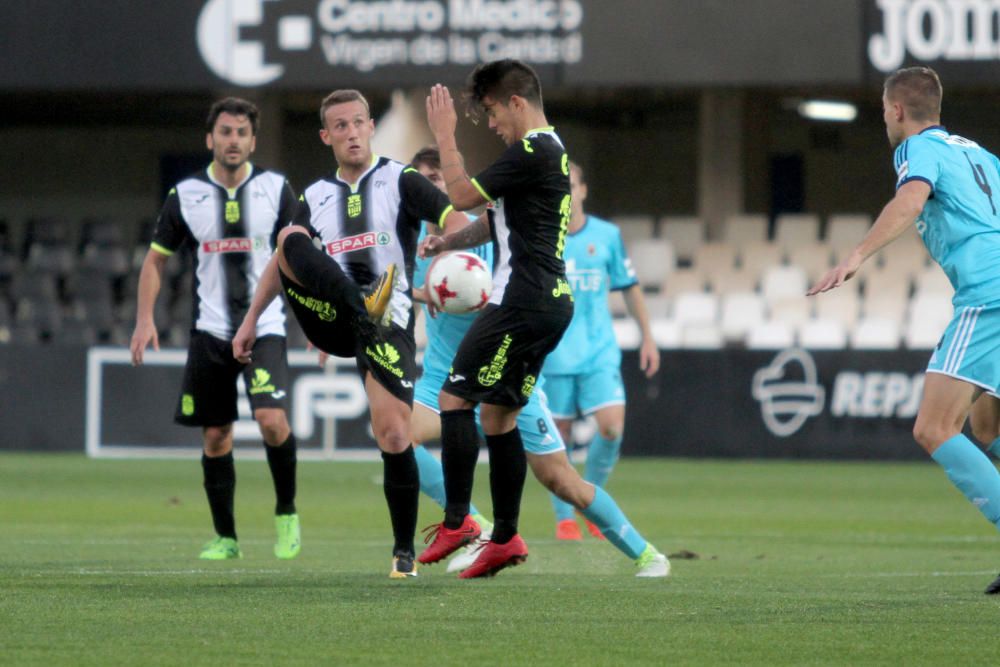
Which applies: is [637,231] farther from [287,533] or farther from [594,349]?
[287,533]

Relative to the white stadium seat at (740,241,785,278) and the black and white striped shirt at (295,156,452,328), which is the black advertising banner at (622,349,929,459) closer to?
the white stadium seat at (740,241,785,278)

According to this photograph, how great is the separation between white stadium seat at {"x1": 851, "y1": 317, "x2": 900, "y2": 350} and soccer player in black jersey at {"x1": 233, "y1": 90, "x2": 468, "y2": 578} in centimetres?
1183

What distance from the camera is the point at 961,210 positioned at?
6.73 m

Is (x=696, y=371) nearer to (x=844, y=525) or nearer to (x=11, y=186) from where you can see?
(x=844, y=525)

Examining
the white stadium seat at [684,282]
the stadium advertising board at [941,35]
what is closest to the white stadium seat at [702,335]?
the white stadium seat at [684,282]

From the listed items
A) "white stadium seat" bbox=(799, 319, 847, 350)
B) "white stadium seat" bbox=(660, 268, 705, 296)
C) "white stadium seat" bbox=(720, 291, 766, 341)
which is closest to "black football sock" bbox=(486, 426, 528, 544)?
"white stadium seat" bbox=(799, 319, 847, 350)

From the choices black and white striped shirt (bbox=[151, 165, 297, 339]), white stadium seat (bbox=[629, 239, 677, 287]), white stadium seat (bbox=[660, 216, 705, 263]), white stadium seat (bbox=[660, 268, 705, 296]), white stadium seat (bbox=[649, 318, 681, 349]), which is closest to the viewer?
black and white striped shirt (bbox=[151, 165, 297, 339])

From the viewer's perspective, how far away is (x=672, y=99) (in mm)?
24062

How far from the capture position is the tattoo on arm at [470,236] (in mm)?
6750

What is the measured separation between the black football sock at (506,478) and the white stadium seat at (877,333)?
11881 mm

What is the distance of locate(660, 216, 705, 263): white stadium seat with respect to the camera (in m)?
21.0

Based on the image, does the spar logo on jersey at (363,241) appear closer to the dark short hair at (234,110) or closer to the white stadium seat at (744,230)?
the dark short hair at (234,110)

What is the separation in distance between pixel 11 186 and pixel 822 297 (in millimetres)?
13128

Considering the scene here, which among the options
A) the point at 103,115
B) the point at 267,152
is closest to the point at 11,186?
the point at 103,115
